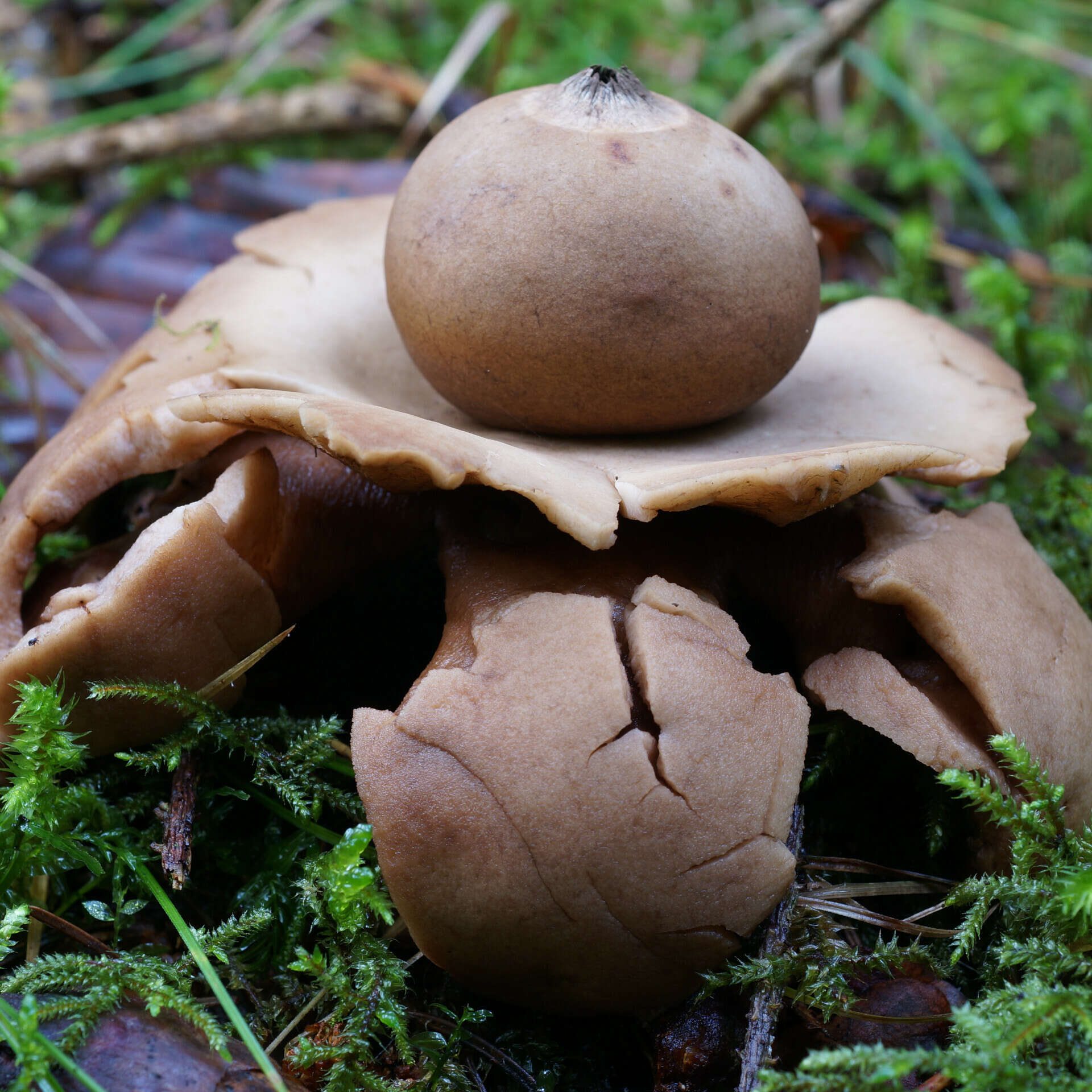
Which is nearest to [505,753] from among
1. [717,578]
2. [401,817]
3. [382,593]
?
[401,817]

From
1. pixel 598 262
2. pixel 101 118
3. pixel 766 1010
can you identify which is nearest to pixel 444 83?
pixel 101 118

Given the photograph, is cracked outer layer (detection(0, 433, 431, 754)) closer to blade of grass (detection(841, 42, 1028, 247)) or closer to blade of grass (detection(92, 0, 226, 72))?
blade of grass (detection(841, 42, 1028, 247))

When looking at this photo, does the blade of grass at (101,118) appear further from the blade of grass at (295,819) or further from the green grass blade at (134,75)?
the blade of grass at (295,819)

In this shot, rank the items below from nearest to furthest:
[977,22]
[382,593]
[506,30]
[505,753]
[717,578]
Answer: [505,753] → [717,578] → [382,593] → [506,30] → [977,22]

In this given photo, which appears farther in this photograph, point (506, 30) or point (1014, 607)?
point (506, 30)

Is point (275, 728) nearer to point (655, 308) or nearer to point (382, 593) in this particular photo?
point (382, 593)

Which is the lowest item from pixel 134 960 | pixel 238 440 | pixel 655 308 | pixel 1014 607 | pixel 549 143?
pixel 134 960

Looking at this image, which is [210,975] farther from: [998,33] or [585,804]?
[998,33]
